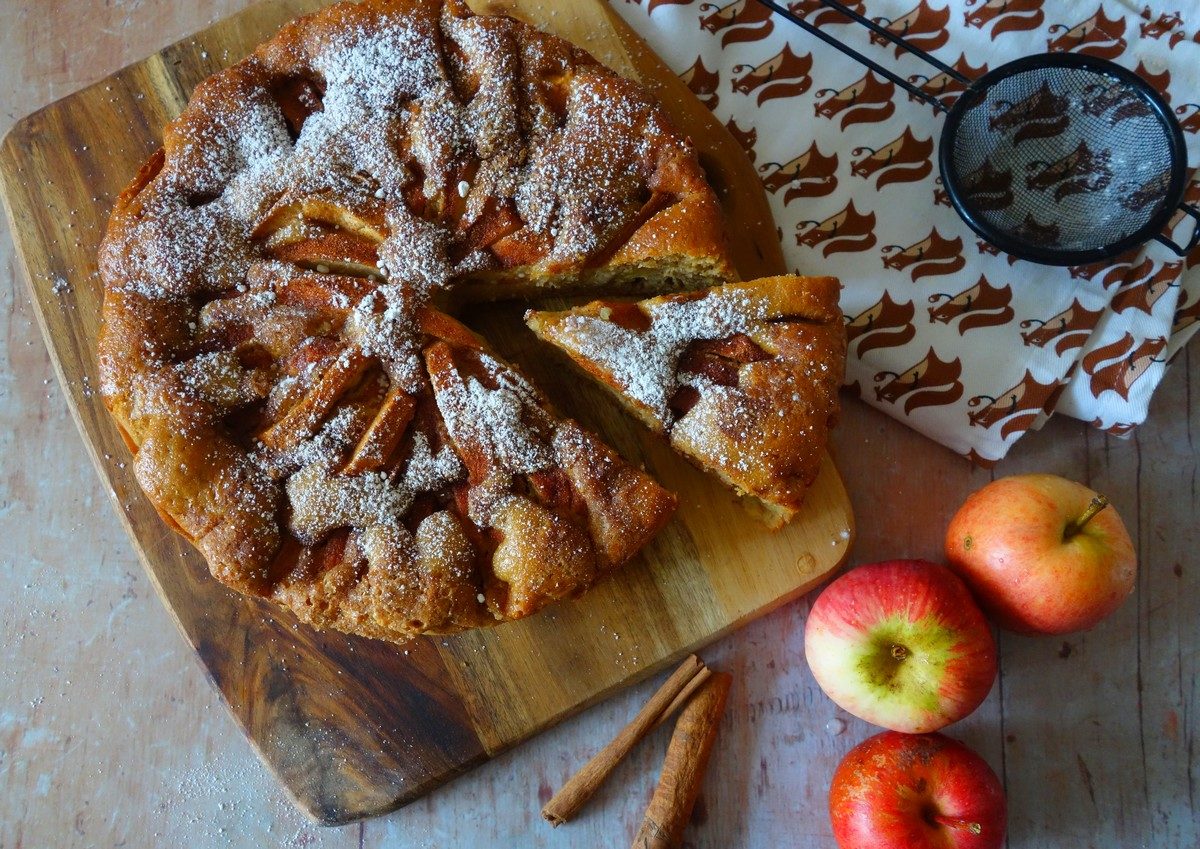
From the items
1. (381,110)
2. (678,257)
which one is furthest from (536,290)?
(381,110)

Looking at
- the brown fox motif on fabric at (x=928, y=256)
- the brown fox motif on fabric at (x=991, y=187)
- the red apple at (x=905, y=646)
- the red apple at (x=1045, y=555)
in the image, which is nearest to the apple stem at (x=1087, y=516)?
the red apple at (x=1045, y=555)

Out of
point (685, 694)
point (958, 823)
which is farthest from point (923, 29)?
point (958, 823)

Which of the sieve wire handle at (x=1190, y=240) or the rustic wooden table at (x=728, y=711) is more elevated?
the sieve wire handle at (x=1190, y=240)

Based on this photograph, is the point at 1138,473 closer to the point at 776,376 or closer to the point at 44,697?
the point at 776,376

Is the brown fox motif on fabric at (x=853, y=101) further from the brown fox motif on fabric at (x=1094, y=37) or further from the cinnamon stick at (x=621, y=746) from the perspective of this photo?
the cinnamon stick at (x=621, y=746)

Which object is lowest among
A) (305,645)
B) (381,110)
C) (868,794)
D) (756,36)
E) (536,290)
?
(868,794)

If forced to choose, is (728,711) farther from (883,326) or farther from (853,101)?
(853,101)
